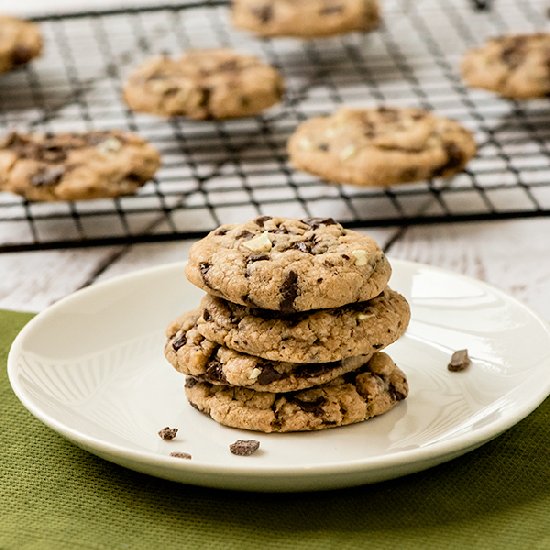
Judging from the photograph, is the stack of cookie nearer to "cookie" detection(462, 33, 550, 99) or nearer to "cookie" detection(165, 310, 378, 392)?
"cookie" detection(165, 310, 378, 392)

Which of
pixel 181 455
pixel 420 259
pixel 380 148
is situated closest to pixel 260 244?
pixel 181 455

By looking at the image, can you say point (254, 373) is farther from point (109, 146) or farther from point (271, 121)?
point (271, 121)

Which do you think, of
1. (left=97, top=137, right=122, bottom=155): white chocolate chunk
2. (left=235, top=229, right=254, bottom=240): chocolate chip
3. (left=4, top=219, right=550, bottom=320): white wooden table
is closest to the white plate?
(left=235, top=229, right=254, bottom=240): chocolate chip

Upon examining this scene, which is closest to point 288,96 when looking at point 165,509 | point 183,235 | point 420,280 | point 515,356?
point 183,235

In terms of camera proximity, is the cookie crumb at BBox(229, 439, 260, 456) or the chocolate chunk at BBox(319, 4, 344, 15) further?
the chocolate chunk at BBox(319, 4, 344, 15)

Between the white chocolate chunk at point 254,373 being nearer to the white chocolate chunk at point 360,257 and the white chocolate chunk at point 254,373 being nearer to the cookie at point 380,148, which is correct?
the white chocolate chunk at point 360,257
